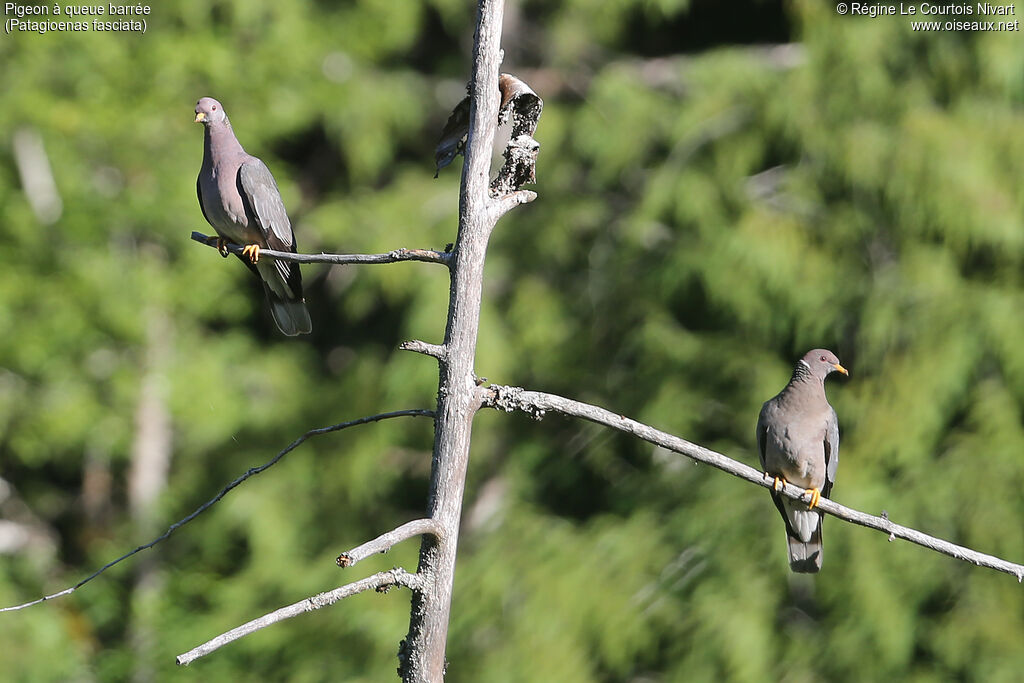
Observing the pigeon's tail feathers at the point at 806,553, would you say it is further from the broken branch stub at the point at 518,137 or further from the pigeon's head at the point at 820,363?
the broken branch stub at the point at 518,137

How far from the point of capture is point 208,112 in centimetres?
321

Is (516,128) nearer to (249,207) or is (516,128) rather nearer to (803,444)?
(249,207)

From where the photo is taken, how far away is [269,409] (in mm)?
7133

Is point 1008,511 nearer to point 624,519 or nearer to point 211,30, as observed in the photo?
point 624,519

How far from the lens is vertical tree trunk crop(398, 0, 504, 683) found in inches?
77.9

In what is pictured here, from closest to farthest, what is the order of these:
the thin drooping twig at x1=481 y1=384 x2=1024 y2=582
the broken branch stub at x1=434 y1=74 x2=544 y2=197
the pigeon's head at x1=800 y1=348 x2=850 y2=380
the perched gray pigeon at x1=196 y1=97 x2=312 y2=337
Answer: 1. the thin drooping twig at x1=481 y1=384 x2=1024 y2=582
2. the broken branch stub at x1=434 y1=74 x2=544 y2=197
3. the perched gray pigeon at x1=196 y1=97 x2=312 y2=337
4. the pigeon's head at x1=800 y1=348 x2=850 y2=380

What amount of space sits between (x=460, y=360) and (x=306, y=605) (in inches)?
21.0

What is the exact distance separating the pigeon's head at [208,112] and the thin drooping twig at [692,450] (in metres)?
1.67

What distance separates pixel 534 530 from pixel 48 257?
3.55 meters

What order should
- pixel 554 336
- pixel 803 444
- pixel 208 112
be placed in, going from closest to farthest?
1. pixel 208 112
2. pixel 803 444
3. pixel 554 336

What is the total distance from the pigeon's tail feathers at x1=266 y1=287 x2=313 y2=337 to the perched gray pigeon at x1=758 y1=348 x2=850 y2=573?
158cm

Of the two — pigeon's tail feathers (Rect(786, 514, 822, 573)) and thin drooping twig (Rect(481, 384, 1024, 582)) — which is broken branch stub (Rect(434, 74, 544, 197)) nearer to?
thin drooping twig (Rect(481, 384, 1024, 582))

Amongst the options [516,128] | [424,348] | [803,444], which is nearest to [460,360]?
[424,348]

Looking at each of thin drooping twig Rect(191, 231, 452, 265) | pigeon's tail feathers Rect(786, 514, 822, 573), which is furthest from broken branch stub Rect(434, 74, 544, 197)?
pigeon's tail feathers Rect(786, 514, 822, 573)
